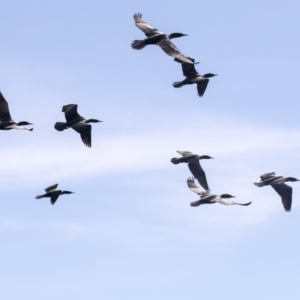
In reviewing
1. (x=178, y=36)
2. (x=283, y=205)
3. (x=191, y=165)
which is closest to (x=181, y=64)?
(x=178, y=36)

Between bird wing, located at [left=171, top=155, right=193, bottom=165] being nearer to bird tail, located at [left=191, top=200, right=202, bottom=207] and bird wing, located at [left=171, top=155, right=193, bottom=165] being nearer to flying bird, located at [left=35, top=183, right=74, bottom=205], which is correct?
bird tail, located at [left=191, top=200, right=202, bottom=207]

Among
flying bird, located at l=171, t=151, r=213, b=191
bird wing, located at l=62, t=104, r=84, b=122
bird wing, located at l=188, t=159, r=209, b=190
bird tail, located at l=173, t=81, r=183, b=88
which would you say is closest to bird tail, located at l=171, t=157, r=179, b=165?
flying bird, located at l=171, t=151, r=213, b=191

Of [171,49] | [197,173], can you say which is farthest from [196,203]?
[171,49]

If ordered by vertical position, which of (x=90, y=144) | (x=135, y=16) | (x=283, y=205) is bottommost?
(x=283, y=205)

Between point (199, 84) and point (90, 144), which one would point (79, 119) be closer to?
point (90, 144)

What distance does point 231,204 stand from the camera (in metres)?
80.7

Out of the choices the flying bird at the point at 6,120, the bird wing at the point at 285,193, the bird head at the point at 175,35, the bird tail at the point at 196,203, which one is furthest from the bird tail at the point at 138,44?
the bird wing at the point at 285,193

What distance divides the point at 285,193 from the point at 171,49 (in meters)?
16.0

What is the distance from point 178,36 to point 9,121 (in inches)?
466

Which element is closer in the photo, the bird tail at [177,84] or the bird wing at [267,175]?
the bird tail at [177,84]

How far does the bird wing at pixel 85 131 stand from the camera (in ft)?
252

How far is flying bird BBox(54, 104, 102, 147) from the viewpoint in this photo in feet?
251

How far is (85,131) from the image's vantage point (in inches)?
3031

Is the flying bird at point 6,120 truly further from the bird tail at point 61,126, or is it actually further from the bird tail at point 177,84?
the bird tail at point 177,84
